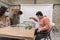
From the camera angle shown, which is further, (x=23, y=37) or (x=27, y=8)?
(x=27, y=8)

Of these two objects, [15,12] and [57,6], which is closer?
[15,12]

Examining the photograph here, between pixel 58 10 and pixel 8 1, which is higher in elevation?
pixel 8 1

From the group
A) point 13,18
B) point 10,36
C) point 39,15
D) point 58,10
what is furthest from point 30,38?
point 58,10

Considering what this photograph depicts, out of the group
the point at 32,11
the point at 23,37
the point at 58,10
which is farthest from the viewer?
the point at 58,10

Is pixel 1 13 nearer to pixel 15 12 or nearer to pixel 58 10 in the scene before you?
pixel 15 12

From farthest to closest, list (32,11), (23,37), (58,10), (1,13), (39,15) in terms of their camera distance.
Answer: (58,10) < (32,11) < (39,15) < (1,13) < (23,37)

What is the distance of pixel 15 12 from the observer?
4.73 meters

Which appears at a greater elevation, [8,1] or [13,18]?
[8,1]

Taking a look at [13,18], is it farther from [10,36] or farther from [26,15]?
[10,36]

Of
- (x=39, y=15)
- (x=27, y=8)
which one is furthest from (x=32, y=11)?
(x=39, y=15)

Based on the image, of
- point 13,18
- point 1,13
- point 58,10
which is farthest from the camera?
point 58,10

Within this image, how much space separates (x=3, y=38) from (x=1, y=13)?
807 mm

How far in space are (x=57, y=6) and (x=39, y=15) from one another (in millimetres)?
Answer: 5430

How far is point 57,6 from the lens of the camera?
29.5 feet
